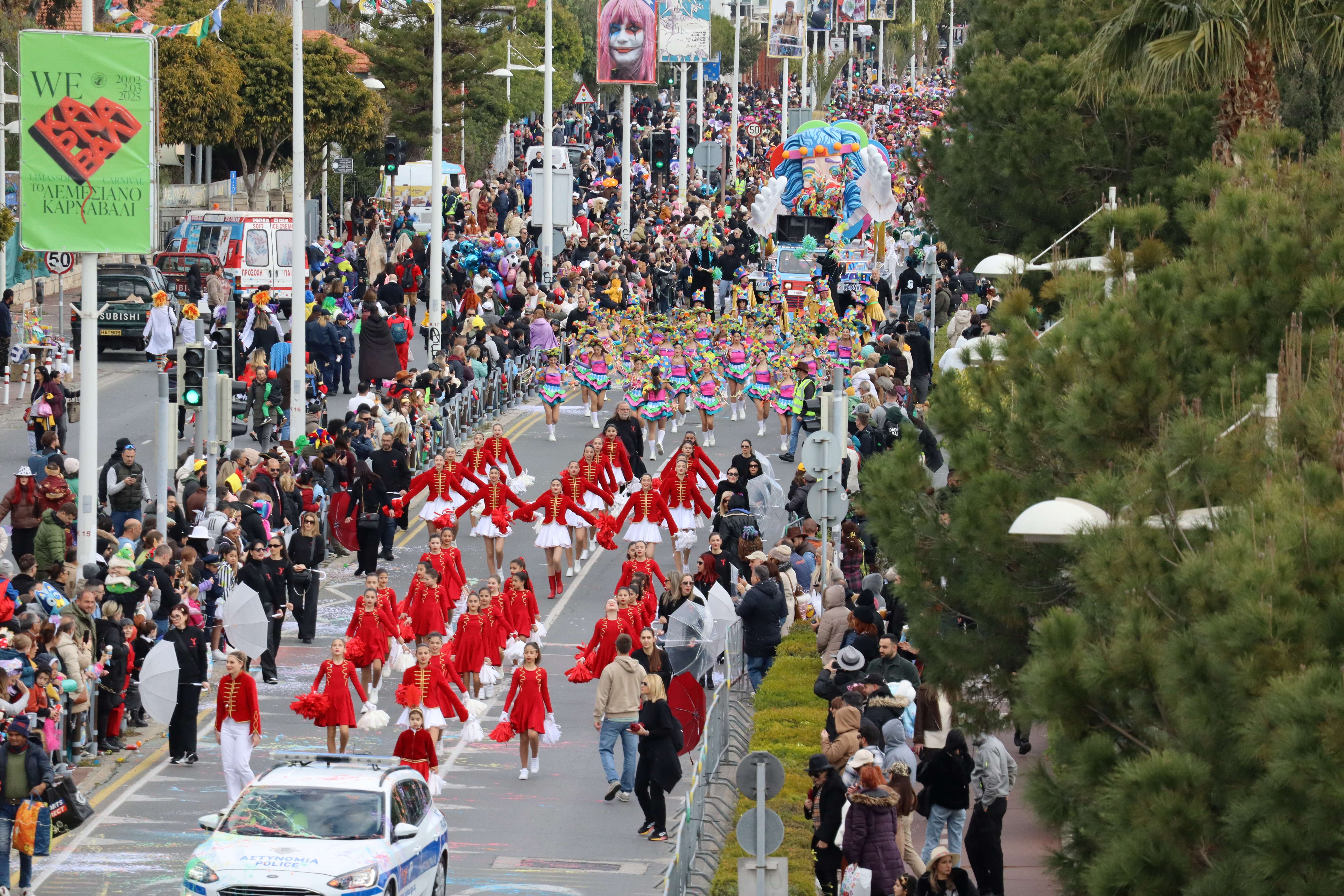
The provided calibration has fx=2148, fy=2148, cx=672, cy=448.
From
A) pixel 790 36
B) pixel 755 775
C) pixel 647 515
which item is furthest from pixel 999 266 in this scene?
pixel 790 36

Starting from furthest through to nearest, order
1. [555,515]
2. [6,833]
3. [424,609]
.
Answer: [555,515] → [424,609] → [6,833]

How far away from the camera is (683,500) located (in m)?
25.9

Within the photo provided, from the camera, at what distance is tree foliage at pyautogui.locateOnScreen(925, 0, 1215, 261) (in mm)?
28766

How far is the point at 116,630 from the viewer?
18.8 m

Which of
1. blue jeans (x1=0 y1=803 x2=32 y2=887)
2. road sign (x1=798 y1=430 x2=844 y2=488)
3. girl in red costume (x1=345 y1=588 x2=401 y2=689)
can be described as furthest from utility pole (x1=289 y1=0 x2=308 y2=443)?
blue jeans (x1=0 y1=803 x2=32 y2=887)

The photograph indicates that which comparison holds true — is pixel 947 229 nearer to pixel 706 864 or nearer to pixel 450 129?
pixel 706 864

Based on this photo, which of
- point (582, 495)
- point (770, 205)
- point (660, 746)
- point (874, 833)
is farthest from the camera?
point (770, 205)

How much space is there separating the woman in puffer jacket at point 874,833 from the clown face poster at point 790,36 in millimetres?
67139

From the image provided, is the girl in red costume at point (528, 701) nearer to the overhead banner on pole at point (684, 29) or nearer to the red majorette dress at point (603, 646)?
the red majorette dress at point (603, 646)

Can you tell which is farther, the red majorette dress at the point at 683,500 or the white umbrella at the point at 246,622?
the red majorette dress at the point at 683,500

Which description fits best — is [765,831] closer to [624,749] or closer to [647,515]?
[624,749]

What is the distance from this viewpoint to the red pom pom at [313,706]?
1828 cm

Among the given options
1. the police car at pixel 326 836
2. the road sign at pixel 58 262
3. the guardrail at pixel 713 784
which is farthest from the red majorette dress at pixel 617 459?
the police car at pixel 326 836

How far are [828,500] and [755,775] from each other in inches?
329
